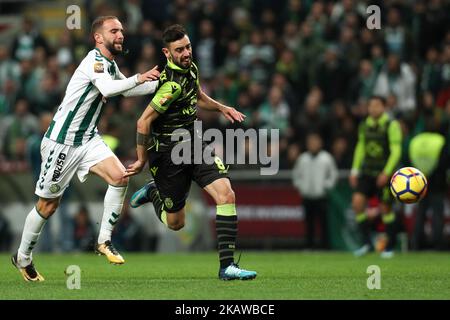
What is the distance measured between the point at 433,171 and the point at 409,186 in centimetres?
523

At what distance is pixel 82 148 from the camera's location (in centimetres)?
1145

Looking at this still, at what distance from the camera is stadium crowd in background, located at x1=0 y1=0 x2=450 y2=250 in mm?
20156

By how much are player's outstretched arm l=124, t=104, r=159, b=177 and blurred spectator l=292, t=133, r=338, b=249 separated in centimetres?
858

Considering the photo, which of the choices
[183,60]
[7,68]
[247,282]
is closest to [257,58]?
[7,68]

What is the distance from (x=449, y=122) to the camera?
19.2m

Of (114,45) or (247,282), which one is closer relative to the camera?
(247,282)

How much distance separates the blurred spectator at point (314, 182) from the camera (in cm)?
1931

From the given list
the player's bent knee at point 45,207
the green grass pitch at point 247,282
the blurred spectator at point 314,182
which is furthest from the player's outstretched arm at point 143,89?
the blurred spectator at point 314,182

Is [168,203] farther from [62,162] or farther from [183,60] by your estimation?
[183,60]

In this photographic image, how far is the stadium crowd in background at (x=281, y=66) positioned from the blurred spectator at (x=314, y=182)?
0.53 meters

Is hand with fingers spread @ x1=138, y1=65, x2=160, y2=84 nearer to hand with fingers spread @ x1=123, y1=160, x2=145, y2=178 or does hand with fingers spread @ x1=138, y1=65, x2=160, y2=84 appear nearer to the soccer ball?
hand with fingers spread @ x1=123, y1=160, x2=145, y2=178

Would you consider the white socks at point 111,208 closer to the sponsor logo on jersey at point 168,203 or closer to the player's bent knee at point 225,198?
the sponsor logo on jersey at point 168,203

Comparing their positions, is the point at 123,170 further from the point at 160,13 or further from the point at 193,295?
the point at 160,13

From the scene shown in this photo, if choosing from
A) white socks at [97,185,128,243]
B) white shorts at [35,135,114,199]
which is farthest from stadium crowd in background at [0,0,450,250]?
white shorts at [35,135,114,199]
